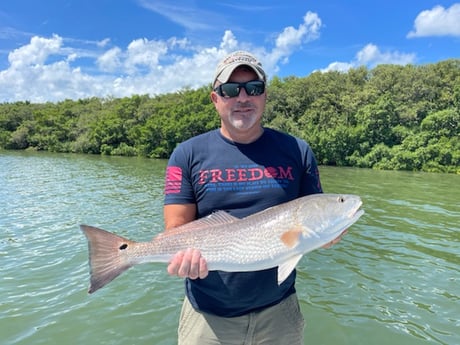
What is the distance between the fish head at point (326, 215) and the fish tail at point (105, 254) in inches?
53.0

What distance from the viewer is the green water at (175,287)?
254 inches

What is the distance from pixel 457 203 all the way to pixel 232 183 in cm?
1994

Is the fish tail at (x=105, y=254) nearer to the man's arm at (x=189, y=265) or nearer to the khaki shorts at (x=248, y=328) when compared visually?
the man's arm at (x=189, y=265)

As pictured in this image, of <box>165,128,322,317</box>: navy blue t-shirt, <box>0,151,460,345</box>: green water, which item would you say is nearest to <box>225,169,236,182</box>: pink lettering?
<box>165,128,322,317</box>: navy blue t-shirt

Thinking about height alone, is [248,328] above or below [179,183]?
below

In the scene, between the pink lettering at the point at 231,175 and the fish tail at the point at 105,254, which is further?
the pink lettering at the point at 231,175

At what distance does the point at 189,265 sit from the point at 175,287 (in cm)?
591

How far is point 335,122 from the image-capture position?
180 ft

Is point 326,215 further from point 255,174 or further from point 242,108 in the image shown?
point 242,108

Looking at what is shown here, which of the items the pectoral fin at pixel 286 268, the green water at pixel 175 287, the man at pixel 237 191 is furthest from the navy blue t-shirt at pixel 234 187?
the green water at pixel 175 287

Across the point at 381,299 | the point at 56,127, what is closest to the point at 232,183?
the point at 381,299

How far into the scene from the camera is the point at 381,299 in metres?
7.64

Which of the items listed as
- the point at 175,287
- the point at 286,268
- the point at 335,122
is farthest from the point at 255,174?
the point at 335,122

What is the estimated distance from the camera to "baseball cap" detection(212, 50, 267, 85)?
299 centimetres
